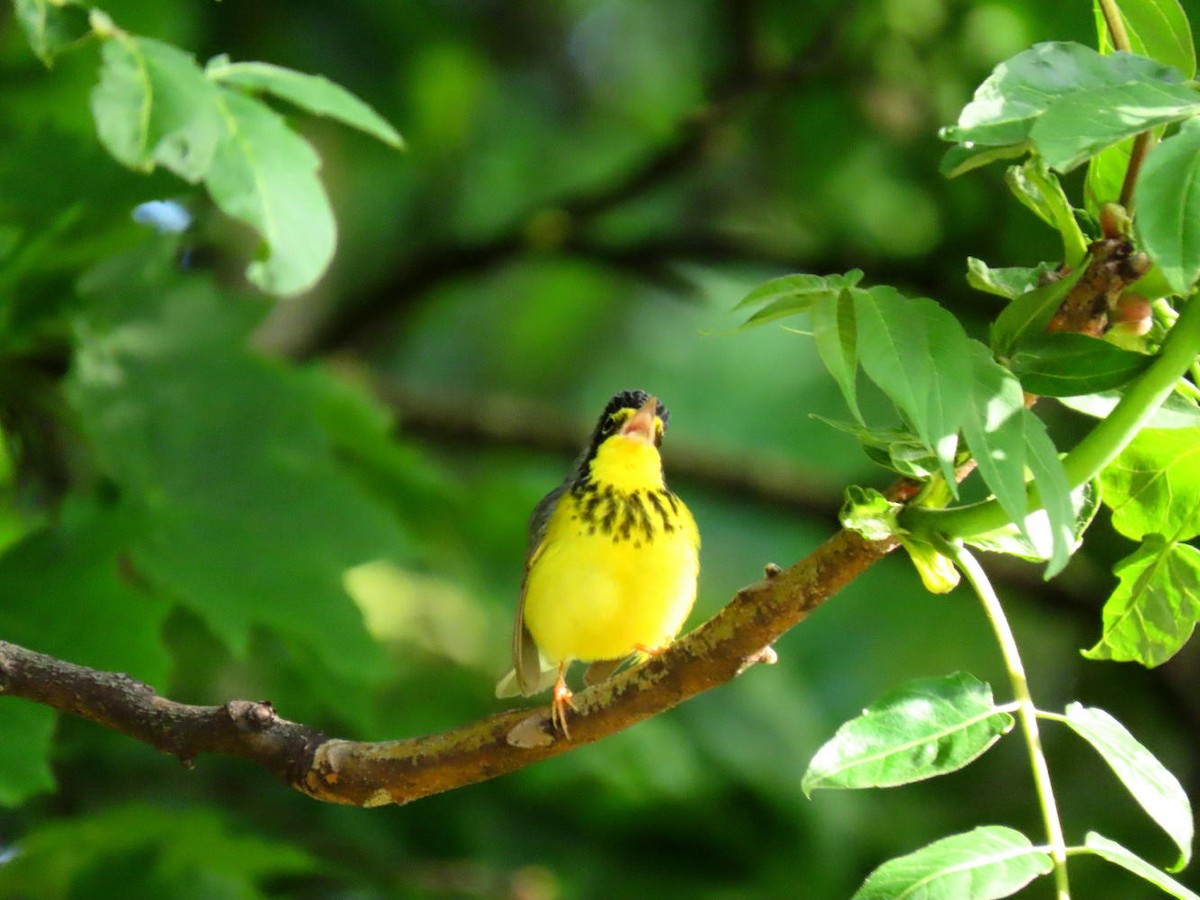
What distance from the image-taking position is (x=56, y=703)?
2.45m

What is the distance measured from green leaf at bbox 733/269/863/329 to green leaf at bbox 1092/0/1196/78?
1.72 feet

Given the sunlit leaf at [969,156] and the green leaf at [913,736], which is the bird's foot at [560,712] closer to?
the green leaf at [913,736]

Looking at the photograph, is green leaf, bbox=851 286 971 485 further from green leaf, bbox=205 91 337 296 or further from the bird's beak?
the bird's beak

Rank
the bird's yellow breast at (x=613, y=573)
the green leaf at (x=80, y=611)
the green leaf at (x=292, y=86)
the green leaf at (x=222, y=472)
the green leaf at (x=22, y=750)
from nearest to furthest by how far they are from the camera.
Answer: the green leaf at (x=292, y=86) → the green leaf at (x=22, y=750) → the green leaf at (x=80, y=611) → the bird's yellow breast at (x=613, y=573) → the green leaf at (x=222, y=472)

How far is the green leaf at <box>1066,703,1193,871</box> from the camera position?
74.3 inches

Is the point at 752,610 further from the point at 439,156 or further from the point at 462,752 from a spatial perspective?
the point at 439,156

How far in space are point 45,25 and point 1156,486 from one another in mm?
1771

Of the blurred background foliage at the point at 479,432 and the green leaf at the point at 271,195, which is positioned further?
the blurred background foliage at the point at 479,432

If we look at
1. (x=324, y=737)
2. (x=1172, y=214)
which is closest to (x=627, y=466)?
(x=324, y=737)

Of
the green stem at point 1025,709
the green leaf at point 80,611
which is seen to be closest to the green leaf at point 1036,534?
the green stem at point 1025,709

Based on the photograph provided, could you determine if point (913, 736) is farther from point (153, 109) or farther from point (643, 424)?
point (643, 424)

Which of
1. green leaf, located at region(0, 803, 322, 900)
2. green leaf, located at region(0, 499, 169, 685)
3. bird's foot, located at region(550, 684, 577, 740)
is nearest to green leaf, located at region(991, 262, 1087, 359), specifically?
bird's foot, located at region(550, 684, 577, 740)

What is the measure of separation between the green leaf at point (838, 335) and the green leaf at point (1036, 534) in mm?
266

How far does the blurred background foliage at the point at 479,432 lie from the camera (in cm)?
385
